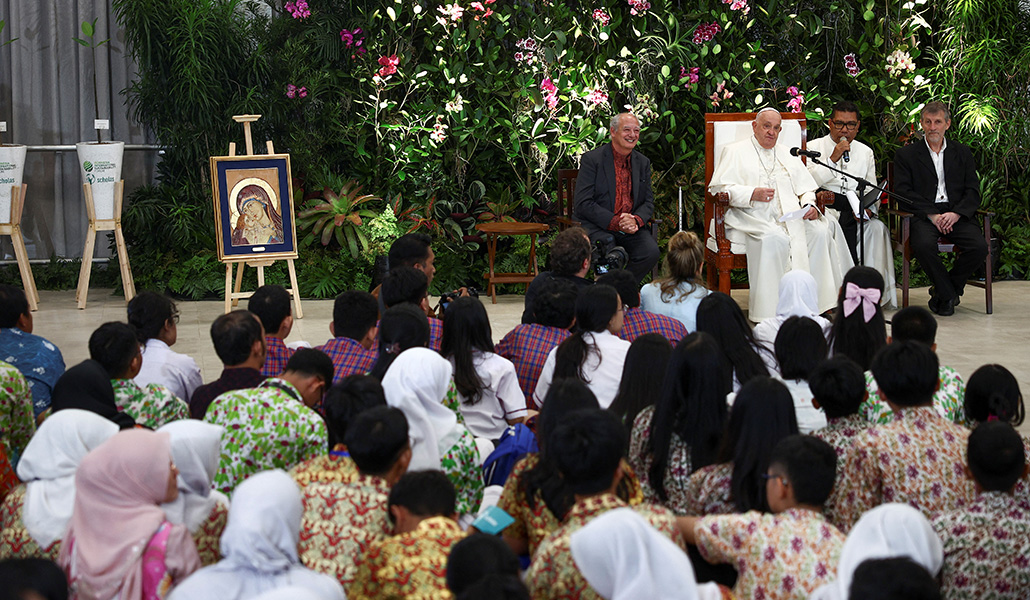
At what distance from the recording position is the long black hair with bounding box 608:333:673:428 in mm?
3227

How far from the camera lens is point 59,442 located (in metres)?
2.64

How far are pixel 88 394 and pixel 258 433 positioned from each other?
0.60 m

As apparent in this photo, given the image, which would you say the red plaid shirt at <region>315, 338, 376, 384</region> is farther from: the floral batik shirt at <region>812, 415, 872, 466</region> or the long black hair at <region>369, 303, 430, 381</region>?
the floral batik shirt at <region>812, 415, 872, 466</region>

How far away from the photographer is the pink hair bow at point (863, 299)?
4.11 meters

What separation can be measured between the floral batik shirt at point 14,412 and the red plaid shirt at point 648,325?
7.52ft

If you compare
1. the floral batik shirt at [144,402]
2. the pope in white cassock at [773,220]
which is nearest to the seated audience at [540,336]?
A: the floral batik shirt at [144,402]

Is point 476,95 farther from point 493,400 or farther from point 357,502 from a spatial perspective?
point 357,502

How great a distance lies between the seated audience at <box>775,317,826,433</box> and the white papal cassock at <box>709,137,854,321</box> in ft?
11.1

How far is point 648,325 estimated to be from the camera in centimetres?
448

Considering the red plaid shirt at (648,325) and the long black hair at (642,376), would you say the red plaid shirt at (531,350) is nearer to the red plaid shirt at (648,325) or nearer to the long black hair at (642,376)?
the red plaid shirt at (648,325)

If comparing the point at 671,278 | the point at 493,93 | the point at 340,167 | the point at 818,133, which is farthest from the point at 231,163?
the point at 818,133

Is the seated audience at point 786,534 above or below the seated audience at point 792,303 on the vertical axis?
below

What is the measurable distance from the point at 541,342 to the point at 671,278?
1.06m

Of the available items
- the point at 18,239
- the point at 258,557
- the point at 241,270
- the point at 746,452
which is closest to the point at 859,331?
the point at 746,452
